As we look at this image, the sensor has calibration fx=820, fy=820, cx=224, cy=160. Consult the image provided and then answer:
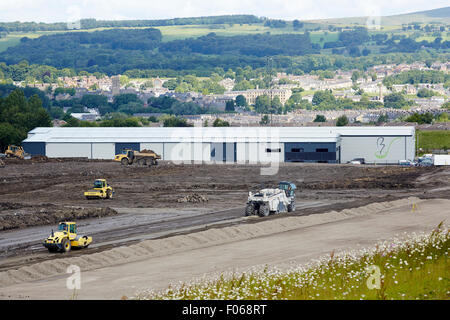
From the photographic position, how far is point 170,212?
5941 cm

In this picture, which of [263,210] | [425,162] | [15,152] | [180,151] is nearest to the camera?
[263,210]

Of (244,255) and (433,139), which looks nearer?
(244,255)

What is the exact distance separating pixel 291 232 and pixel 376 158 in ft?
248

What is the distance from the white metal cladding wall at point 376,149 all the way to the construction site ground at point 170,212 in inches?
505

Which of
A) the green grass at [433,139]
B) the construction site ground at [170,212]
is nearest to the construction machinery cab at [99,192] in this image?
the construction site ground at [170,212]

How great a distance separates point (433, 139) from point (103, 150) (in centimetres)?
6110

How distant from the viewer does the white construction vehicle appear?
53625mm

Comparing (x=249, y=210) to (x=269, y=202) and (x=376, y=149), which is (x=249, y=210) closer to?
(x=269, y=202)

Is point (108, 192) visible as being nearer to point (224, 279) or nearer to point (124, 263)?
point (124, 263)

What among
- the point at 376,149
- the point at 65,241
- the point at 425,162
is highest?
the point at 65,241

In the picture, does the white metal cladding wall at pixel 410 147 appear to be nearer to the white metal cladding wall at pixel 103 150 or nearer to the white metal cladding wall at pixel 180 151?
the white metal cladding wall at pixel 180 151

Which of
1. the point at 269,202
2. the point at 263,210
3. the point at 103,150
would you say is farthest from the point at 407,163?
the point at 263,210

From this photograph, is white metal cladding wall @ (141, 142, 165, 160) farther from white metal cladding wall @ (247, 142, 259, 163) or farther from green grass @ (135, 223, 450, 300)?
green grass @ (135, 223, 450, 300)
